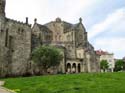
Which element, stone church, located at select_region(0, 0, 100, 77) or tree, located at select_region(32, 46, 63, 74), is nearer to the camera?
tree, located at select_region(32, 46, 63, 74)

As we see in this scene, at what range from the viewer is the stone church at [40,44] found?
75.4 m

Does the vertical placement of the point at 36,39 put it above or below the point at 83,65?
above

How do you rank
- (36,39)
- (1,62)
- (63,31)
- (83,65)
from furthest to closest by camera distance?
(63,31) < (83,65) < (36,39) < (1,62)

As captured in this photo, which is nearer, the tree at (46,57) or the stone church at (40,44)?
the tree at (46,57)

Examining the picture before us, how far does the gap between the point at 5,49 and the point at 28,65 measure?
9.25 m

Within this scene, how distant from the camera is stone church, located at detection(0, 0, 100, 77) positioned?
247 feet

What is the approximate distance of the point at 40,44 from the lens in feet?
297

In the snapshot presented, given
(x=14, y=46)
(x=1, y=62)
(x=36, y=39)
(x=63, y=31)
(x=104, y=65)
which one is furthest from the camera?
(x=104, y=65)

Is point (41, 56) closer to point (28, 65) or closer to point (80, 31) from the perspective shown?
point (28, 65)

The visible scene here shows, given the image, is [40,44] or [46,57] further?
[40,44]

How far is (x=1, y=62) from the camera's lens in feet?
238

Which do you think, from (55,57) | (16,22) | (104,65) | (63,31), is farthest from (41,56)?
(104,65)

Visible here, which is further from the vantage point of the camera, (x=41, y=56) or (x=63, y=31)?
(x=63, y=31)

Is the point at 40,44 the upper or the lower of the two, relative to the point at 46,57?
upper
